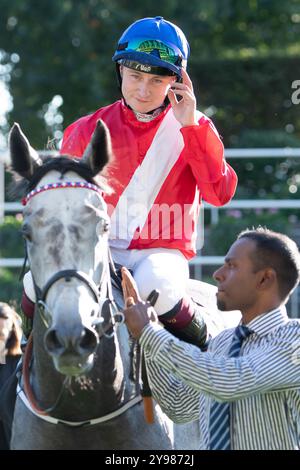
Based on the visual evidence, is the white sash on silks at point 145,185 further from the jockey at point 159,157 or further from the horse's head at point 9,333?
the horse's head at point 9,333

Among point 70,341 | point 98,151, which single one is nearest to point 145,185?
point 98,151

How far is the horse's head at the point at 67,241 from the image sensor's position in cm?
416

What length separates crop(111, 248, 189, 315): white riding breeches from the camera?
4.91 metres

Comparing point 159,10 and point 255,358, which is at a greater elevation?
point 159,10

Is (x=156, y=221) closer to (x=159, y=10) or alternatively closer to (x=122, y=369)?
(x=122, y=369)

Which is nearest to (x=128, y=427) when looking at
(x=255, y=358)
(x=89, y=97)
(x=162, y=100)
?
(x=255, y=358)

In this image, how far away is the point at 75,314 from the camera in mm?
4137

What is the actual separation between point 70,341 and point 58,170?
2.69ft

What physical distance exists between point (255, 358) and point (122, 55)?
181 centimetres

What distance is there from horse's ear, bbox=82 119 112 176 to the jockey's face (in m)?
0.72

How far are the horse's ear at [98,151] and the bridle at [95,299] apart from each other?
0.13 meters

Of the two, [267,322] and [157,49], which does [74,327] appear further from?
[157,49]

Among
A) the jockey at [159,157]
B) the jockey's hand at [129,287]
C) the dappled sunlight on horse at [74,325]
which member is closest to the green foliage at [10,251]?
the jockey at [159,157]

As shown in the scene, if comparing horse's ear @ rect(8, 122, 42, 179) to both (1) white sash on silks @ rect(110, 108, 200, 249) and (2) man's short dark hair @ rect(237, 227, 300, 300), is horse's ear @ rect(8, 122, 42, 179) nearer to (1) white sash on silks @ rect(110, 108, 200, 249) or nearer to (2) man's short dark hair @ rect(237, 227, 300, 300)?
(1) white sash on silks @ rect(110, 108, 200, 249)
